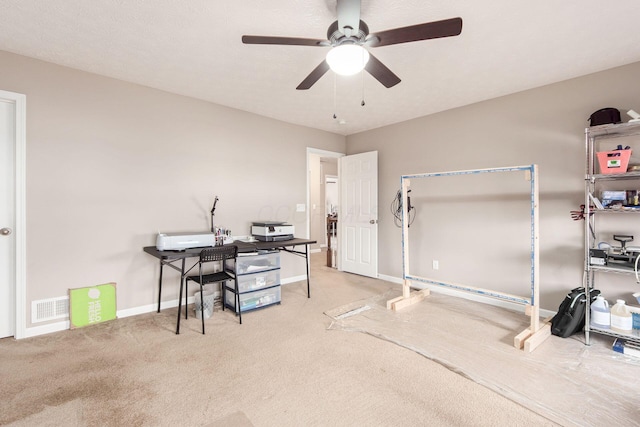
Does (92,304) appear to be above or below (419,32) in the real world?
below

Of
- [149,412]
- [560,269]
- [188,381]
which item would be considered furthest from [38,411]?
[560,269]

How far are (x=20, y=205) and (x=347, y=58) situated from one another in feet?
9.77

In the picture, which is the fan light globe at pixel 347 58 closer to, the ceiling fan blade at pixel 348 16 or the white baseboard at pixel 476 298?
the ceiling fan blade at pixel 348 16

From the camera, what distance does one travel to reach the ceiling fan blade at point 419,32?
60.2 inches

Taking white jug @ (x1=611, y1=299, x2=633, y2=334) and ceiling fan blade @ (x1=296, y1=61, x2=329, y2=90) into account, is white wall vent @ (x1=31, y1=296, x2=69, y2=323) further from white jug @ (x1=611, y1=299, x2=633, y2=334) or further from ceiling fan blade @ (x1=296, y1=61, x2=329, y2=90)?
white jug @ (x1=611, y1=299, x2=633, y2=334)

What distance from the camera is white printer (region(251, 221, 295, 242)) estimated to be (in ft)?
11.8

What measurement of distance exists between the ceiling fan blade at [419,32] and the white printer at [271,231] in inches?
93.7

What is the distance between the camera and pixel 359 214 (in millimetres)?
4863

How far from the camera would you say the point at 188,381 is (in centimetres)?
201

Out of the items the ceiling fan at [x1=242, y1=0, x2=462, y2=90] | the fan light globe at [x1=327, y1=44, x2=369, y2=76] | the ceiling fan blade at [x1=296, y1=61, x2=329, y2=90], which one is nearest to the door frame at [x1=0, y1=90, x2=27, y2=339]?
the ceiling fan at [x1=242, y1=0, x2=462, y2=90]

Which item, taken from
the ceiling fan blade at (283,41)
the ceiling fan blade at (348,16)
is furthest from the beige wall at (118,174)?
the ceiling fan blade at (348,16)

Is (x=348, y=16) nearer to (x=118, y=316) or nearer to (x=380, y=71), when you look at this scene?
(x=380, y=71)

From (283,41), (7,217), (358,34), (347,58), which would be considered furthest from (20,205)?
(358,34)

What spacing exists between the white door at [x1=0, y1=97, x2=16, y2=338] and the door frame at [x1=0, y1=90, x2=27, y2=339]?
62mm
